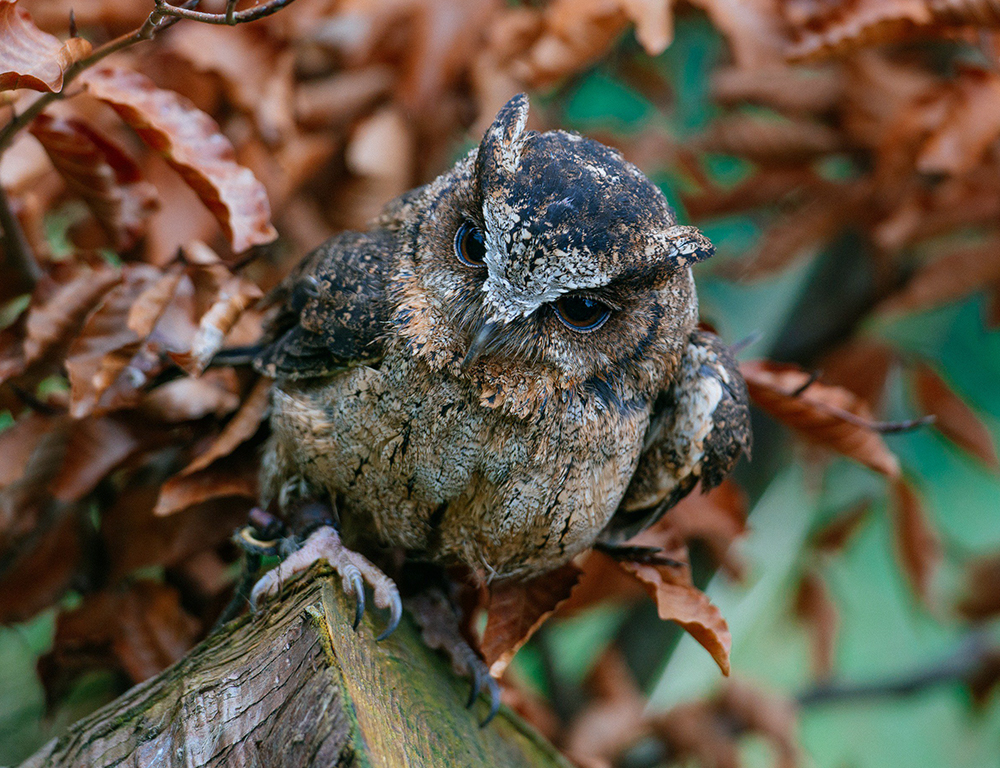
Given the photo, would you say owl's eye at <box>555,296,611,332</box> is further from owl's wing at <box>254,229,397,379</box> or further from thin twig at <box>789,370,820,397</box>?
thin twig at <box>789,370,820,397</box>

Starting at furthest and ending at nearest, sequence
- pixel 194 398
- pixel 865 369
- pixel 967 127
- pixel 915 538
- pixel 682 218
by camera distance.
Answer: pixel 682 218
pixel 915 538
pixel 865 369
pixel 967 127
pixel 194 398

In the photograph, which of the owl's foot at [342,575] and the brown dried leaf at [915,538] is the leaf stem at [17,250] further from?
the brown dried leaf at [915,538]

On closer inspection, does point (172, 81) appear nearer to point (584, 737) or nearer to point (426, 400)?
point (426, 400)

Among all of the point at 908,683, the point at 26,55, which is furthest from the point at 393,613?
the point at 908,683

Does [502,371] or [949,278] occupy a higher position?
[502,371]

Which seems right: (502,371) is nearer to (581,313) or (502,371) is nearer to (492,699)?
(581,313)

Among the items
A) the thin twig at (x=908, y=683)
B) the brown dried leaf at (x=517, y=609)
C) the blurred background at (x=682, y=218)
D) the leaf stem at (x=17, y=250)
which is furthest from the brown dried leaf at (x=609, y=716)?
the leaf stem at (x=17, y=250)

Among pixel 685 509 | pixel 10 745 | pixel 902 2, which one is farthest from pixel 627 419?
pixel 10 745
